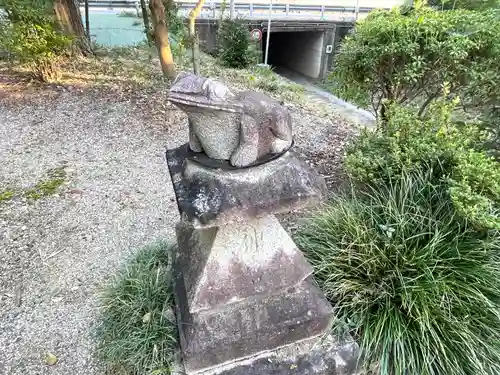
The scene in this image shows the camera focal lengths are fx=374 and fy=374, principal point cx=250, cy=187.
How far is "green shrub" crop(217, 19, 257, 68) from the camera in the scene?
8.55 metres

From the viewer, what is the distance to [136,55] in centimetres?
794

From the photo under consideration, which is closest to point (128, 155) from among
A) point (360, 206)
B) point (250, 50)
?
point (360, 206)

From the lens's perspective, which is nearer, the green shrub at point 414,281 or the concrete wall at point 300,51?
the green shrub at point 414,281

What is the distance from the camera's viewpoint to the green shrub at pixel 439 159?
2.19 meters

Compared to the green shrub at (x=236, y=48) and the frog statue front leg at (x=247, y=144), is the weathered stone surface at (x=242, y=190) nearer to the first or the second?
the frog statue front leg at (x=247, y=144)

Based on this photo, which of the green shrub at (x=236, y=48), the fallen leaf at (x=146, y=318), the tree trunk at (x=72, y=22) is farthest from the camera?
the green shrub at (x=236, y=48)

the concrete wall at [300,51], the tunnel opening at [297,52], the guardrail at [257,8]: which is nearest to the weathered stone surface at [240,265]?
the guardrail at [257,8]

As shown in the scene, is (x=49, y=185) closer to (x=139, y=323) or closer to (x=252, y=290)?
(x=139, y=323)

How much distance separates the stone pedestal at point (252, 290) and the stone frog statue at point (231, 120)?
0.19ft

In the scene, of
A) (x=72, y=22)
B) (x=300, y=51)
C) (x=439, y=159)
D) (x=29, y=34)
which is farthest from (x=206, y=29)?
(x=439, y=159)

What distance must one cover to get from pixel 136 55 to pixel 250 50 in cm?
257

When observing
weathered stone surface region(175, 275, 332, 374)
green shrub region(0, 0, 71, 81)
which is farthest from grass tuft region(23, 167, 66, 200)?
weathered stone surface region(175, 275, 332, 374)

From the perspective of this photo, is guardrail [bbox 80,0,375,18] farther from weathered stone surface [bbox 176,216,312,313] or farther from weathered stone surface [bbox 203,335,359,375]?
weathered stone surface [bbox 203,335,359,375]

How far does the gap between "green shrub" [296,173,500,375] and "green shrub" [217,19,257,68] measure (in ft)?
22.2
